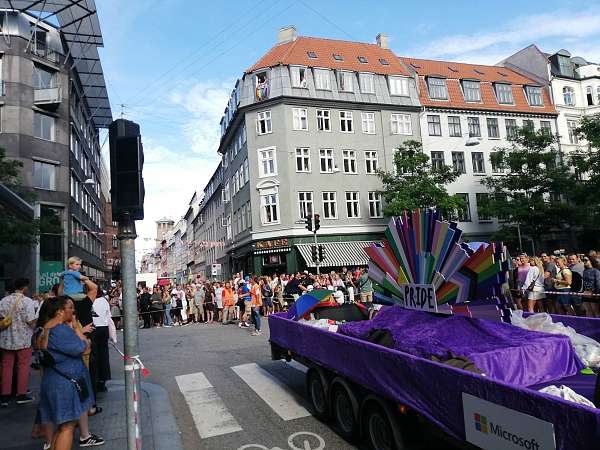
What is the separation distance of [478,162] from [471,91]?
5869 mm

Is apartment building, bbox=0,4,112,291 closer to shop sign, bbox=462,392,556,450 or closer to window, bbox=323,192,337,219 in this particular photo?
window, bbox=323,192,337,219

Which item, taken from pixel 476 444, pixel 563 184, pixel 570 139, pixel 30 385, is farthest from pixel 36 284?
pixel 570 139

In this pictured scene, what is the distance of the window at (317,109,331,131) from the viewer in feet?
108

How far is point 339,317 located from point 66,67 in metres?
34.2

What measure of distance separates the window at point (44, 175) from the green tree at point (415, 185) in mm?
22548

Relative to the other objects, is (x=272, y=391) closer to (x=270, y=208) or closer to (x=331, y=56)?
(x=270, y=208)

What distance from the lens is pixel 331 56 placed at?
115 ft

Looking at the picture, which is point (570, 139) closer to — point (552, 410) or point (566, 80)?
point (566, 80)

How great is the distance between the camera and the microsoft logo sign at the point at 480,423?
3.29m

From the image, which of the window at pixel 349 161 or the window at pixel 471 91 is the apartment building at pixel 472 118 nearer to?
the window at pixel 471 91

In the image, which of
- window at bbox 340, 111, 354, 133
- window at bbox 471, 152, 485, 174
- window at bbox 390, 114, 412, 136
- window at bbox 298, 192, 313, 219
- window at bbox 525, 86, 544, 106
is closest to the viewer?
window at bbox 298, 192, 313, 219

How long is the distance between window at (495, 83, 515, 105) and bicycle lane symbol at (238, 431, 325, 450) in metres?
38.3

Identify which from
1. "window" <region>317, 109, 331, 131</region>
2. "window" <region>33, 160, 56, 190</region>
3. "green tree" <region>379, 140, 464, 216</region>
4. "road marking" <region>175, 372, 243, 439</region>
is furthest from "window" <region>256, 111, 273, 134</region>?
"road marking" <region>175, 372, 243, 439</region>

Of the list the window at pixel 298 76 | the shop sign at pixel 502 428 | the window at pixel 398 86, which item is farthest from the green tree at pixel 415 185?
the shop sign at pixel 502 428
